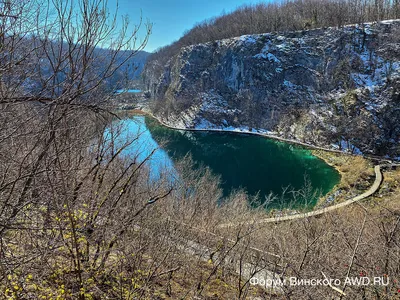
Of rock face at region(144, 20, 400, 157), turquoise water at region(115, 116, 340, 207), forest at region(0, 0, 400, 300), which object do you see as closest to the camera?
forest at region(0, 0, 400, 300)

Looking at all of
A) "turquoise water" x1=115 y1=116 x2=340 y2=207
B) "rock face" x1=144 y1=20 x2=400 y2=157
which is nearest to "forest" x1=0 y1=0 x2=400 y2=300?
"turquoise water" x1=115 y1=116 x2=340 y2=207

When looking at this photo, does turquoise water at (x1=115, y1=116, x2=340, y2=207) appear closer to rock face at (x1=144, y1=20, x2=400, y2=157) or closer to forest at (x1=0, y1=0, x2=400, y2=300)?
rock face at (x1=144, y1=20, x2=400, y2=157)

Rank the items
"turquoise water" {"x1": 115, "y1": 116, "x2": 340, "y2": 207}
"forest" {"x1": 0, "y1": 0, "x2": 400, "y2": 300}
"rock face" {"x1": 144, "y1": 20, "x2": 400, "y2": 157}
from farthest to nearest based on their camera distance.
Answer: "rock face" {"x1": 144, "y1": 20, "x2": 400, "y2": 157} < "turquoise water" {"x1": 115, "y1": 116, "x2": 340, "y2": 207} < "forest" {"x1": 0, "y1": 0, "x2": 400, "y2": 300}

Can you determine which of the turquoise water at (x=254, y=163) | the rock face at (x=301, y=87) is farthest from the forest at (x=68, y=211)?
the rock face at (x=301, y=87)

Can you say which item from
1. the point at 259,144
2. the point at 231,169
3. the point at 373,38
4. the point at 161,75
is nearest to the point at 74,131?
the point at 231,169

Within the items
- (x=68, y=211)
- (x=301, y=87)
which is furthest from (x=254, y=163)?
(x=68, y=211)

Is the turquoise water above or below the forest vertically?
below

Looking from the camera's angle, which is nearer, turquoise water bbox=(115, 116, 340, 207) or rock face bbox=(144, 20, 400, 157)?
turquoise water bbox=(115, 116, 340, 207)

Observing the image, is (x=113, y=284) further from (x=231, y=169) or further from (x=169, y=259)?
(x=231, y=169)
